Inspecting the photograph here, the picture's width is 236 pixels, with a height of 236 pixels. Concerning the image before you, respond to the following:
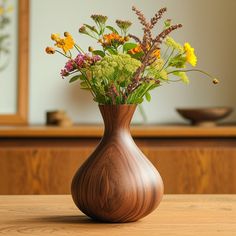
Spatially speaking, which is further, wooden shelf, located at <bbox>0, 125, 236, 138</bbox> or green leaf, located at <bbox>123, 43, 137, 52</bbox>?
wooden shelf, located at <bbox>0, 125, 236, 138</bbox>

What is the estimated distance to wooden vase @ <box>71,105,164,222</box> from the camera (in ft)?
4.89

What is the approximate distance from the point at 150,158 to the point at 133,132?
163 millimetres

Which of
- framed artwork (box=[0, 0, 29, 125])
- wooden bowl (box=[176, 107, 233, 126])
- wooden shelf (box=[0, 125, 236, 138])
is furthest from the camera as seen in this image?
framed artwork (box=[0, 0, 29, 125])

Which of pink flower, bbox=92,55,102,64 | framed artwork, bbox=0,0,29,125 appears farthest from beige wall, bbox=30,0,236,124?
pink flower, bbox=92,55,102,64

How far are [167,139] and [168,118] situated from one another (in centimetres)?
49

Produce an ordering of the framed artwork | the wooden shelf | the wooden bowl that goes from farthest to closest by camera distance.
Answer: the framed artwork, the wooden bowl, the wooden shelf

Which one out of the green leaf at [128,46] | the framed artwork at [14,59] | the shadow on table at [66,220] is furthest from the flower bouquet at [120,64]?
the framed artwork at [14,59]

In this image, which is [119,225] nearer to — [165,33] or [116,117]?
[116,117]

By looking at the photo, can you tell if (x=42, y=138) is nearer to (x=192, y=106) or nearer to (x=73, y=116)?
(x=73, y=116)

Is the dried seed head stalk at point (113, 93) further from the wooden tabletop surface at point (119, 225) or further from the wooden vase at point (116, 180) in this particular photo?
the wooden tabletop surface at point (119, 225)

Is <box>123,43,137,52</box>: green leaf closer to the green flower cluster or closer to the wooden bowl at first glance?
the green flower cluster

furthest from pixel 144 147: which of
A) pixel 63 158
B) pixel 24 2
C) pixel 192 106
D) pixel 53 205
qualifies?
pixel 53 205

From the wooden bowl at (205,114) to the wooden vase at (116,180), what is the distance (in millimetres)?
1859

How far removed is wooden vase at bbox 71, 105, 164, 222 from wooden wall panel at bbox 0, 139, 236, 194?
1588 millimetres
